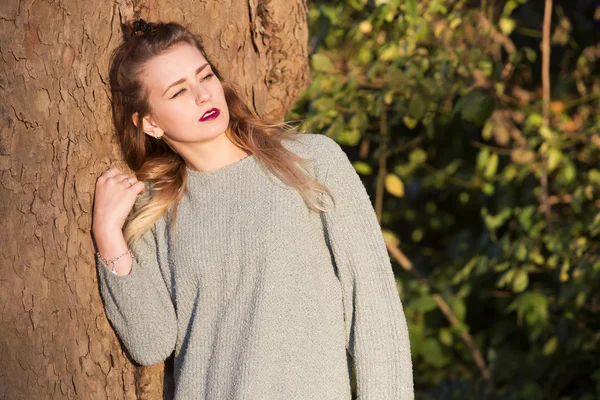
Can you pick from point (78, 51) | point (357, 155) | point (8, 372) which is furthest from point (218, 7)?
point (357, 155)

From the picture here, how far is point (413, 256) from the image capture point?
17.6 feet

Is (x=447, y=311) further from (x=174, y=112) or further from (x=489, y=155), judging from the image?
(x=174, y=112)

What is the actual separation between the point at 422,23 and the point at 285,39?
103 centimetres

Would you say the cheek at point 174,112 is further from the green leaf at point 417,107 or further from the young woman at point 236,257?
the green leaf at point 417,107

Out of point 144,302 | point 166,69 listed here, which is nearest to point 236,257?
point 144,302

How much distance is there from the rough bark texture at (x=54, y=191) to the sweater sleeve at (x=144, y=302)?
4 centimetres

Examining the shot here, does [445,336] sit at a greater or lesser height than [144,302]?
lesser

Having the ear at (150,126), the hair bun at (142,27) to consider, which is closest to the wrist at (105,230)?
the ear at (150,126)

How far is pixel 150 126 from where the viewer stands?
2262mm

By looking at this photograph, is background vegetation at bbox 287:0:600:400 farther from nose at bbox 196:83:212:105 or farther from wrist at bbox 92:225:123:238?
wrist at bbox 92:225:123:238

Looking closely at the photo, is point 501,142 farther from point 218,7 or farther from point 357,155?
point 218,7

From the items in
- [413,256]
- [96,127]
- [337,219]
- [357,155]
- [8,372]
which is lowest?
[413,256]

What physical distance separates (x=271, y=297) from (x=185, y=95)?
0.54 meters

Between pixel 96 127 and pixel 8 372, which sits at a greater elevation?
pixel 96 127
